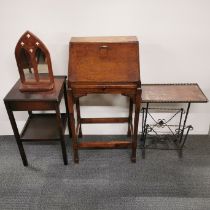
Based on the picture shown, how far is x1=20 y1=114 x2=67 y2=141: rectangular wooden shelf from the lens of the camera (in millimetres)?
2084

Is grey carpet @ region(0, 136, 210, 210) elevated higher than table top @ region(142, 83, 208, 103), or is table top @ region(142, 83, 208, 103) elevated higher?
table top @ region(142, 83, 208, 103)

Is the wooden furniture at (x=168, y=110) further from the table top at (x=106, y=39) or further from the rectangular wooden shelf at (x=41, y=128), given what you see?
the rectangular wooden shelf at (x=41, y=128)

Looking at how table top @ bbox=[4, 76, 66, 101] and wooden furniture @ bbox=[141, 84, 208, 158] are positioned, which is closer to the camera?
table top @ bbox=[4, 76, 66, 101]

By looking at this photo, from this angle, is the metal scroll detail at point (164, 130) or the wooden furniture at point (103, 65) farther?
the metal scroll detail at point (164, 130)

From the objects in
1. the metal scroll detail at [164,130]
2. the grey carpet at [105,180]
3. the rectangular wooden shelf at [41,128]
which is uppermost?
the rectangular wooden shelf at [41,128]

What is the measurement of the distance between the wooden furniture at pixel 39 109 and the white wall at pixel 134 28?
1.13 feet

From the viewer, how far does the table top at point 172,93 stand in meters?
1.92

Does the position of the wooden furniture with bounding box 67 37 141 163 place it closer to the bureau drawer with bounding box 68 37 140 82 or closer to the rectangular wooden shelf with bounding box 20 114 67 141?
the bureau drawer with bounding box 68 37 140 82

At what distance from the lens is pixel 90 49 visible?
1.80 meters

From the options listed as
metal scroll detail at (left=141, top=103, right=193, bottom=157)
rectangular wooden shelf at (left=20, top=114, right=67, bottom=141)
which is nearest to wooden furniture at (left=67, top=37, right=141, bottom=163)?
rectangular wooden shelf at (left=20, top=114, right=67, bottom=141)

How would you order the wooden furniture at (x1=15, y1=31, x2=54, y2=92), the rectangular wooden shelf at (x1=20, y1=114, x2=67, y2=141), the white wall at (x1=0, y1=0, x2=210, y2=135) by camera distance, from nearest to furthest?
the wooden furniture at (x1=15, y1=31, x2=54, y2=92) < the white wall at (x1=0, y1=0, x2=210, y2=135) < the rectangular wooden shelf at (x1=20, y1=114, x2=67, y2=141)

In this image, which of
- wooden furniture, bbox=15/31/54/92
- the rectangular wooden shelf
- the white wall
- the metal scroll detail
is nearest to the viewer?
wooden furniture, bbox=15/31/54/92

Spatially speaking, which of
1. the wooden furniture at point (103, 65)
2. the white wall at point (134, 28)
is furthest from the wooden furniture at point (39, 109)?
the white wall at point (134, 28)

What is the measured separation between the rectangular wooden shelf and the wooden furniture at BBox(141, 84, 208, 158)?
82 centimetres
